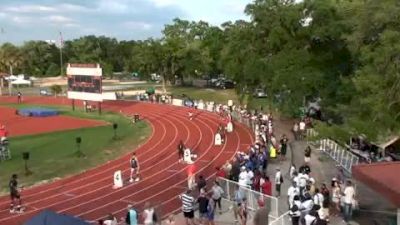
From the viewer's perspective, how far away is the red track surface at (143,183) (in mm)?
20906

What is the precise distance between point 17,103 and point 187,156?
4341 centimetres

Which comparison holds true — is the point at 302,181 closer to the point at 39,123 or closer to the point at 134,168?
the point at 134,168

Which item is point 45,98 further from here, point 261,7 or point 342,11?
point 342,11

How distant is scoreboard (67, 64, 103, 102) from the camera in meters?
49.1

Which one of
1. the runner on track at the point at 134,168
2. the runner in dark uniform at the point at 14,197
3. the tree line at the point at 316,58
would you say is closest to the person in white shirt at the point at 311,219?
the tree line at the point at 316,58

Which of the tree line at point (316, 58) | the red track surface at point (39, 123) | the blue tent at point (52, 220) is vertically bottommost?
the red track surface at point (39, 123)

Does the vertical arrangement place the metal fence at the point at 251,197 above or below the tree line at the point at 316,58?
below

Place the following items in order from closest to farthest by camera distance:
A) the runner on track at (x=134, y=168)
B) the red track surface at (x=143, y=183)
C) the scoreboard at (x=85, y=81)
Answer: the red track surface at (x=143, y=183)
the runner on track at (x=134, y=168)
the scoreboard at (x=85, y=81)

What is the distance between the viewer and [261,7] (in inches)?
1641

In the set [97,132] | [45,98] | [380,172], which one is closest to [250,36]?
[97,132]

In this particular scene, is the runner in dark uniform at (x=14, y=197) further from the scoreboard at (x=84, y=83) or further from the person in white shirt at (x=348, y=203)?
the scoreboard at (x=84, y=83)

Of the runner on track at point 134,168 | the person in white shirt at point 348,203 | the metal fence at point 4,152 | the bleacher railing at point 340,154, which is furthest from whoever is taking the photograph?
the metal fence at point 4,152

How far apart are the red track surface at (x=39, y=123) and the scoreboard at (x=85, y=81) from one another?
243cm

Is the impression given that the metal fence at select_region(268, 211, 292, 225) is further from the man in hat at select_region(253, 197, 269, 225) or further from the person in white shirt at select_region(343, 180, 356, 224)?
the person in white shirt at select_region(343, 180, 356, 224)
